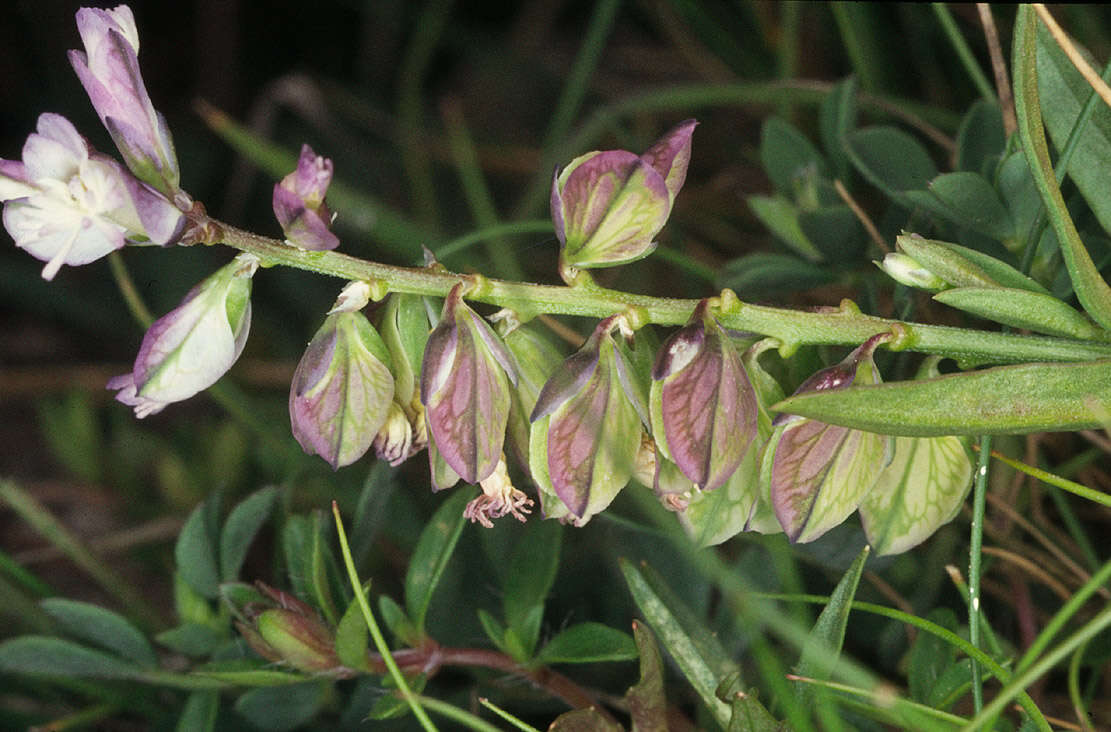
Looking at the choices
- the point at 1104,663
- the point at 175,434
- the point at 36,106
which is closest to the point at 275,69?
the point at 36,106

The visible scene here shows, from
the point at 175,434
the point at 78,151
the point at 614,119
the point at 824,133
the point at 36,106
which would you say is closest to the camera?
the point at 78,151

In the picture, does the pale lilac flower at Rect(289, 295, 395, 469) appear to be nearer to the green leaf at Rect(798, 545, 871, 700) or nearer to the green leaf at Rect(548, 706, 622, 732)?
the green leaf at Rect(548, 706, 622, 732)

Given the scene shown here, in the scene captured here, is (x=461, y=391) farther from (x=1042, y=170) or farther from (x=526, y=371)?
(x=1042, y=170)

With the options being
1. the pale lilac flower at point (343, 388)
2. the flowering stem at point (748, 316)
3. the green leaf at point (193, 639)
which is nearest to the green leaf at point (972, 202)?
the flowering stem at point (748, 316)

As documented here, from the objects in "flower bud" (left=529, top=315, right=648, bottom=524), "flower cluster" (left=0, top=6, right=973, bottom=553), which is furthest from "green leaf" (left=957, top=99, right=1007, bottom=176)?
"flower bud" (left=529, top=315, right=648, bottom=524)

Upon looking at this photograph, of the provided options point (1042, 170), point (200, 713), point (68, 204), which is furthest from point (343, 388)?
point (1042, 170)

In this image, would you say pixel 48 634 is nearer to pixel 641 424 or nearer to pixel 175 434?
pixel 175 434
